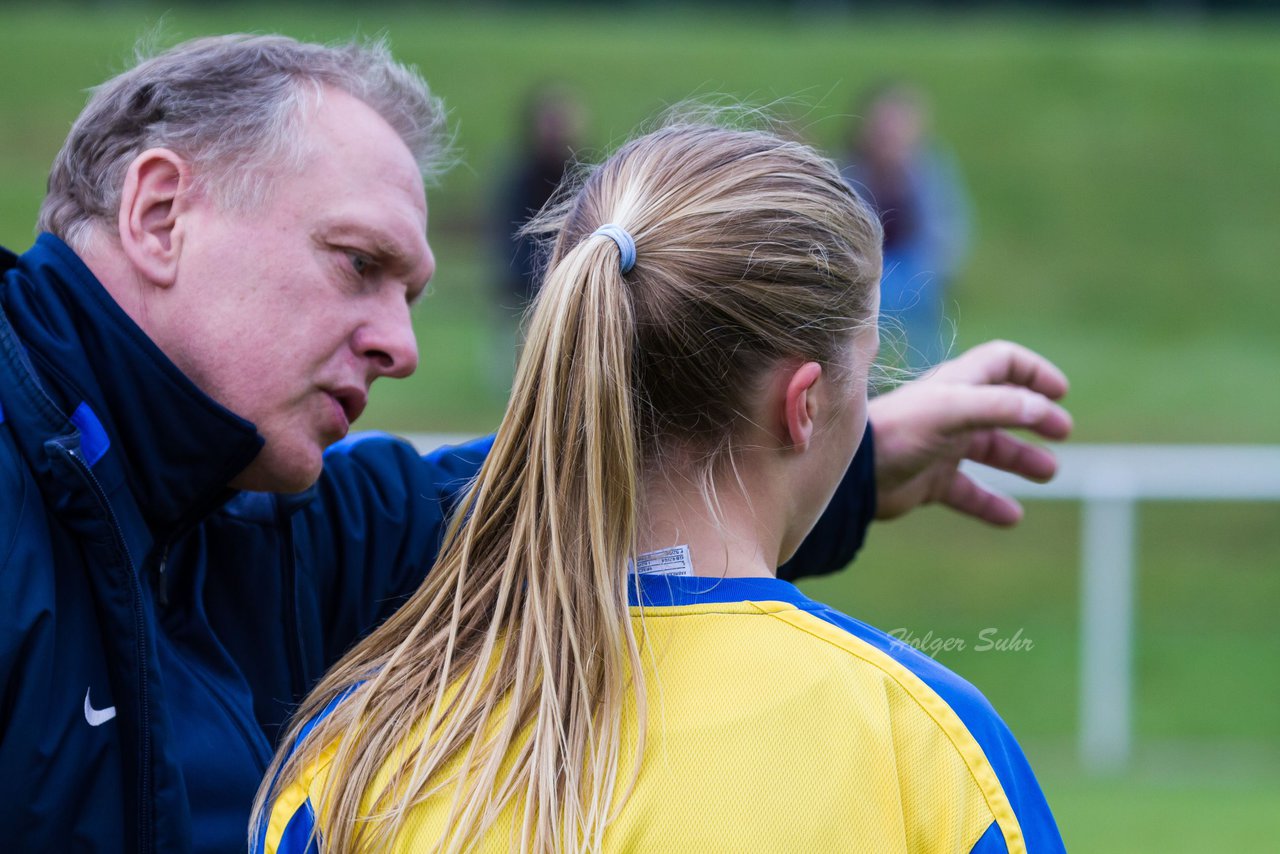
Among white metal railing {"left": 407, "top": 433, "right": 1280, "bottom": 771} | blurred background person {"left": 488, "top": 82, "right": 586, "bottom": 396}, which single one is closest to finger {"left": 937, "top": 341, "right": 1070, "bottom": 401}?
white metal railing {"left": 407, "top": 433, "right": 1280, "bottom": 771}

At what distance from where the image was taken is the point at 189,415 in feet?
6.75

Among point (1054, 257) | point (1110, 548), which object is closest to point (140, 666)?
point (1110, 548)

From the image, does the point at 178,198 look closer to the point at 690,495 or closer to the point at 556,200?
the point at 556,200

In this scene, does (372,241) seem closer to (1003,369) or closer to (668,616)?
(668,616)

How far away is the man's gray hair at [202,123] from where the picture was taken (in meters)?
2.13

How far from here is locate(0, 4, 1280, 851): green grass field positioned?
673cm

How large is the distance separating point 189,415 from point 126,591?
0.27 metres

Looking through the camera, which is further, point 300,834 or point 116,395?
point 116,395

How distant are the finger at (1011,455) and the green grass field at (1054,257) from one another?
1.76 m

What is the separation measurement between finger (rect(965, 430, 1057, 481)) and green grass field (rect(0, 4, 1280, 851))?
176 centimetres

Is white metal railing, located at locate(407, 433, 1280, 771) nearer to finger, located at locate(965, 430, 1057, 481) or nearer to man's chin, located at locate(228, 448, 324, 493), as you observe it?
finger, located at locate(965, 430, 1057, 481)

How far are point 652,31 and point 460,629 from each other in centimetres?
2267

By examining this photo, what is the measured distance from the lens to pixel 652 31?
23.5 metres

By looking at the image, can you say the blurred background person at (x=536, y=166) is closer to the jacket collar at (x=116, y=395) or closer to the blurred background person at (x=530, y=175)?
the blurred background person at (x=530, y=175)
